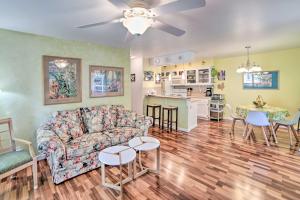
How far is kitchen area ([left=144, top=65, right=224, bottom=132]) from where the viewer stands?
5.07 meters

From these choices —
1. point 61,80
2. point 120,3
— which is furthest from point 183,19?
point 61,80

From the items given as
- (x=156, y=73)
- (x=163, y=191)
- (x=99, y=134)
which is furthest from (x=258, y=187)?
(x=156, y=73)

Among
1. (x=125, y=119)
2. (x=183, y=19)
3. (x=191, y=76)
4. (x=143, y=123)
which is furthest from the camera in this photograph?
(x=191, y=76)

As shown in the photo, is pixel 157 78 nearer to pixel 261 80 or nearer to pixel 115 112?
pixel 261 80

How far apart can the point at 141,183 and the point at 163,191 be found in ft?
1.14

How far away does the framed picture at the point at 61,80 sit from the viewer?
318 cm

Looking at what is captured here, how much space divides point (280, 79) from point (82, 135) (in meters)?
5.57

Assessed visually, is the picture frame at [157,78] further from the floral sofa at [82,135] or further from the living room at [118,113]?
the floral sofa at [82,135]

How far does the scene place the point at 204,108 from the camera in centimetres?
658

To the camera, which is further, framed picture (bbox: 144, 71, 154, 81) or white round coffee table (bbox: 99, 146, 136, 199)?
framed picture (bbox: 144, 71, 154, 81)

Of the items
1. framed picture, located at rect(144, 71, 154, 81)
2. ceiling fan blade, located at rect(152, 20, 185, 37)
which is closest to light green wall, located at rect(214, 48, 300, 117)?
framed picture, located at rect(144, 71, 154, 81)

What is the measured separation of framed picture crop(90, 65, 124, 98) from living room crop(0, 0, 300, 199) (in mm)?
23

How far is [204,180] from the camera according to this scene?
2438mm

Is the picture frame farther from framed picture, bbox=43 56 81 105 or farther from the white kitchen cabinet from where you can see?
framed picture, bbox=43 56 81 105
